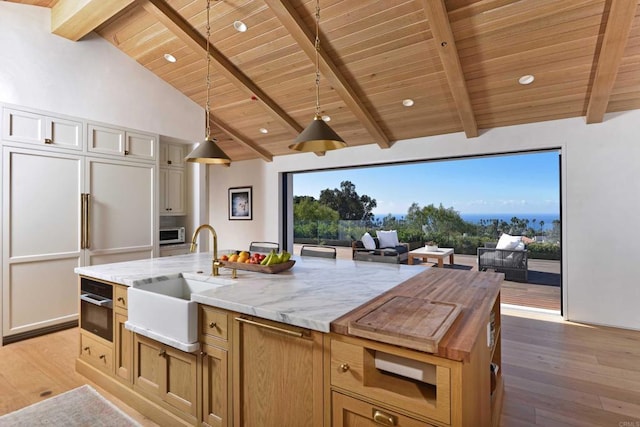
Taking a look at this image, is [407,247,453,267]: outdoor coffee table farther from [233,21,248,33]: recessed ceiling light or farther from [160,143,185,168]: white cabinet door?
[233,21,248,33]: recessed ceiling light

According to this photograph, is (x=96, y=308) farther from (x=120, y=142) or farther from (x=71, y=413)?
(x=120, y=142)

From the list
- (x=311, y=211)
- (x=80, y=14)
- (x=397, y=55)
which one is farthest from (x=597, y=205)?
(x=80, y=14)

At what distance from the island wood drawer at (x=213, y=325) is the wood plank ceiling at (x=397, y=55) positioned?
9.09 ft

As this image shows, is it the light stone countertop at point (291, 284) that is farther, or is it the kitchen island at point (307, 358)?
the light stone countertop at point (291, 284)

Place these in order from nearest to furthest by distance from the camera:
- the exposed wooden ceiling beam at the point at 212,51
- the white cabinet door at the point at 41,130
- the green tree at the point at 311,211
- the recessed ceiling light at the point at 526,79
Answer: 1. the white cabinet door at the point at 41,130
2. the recessed ceiling light at the point at 526,79
3. the exposed wooden ceiling beam at the point at 212,51
4. the green tree at the point at 311,211

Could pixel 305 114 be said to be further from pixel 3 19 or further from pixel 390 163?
pixel 3 19

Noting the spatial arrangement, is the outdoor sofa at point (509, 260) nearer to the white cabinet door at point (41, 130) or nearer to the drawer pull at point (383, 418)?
the drawer pull at point (383, 418)

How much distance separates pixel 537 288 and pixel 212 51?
19.6ft

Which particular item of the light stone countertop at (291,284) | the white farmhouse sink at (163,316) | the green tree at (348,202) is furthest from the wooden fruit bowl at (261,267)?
the green tree at (348,202)

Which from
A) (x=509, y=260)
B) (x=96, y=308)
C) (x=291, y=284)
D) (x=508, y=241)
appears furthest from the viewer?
(x=508, y=241)

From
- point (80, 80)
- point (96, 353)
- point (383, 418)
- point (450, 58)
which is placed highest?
point (80, 80)

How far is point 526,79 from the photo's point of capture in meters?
3.31

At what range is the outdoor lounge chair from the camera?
5273mm

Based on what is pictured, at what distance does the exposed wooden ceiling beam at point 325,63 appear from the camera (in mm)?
2973
